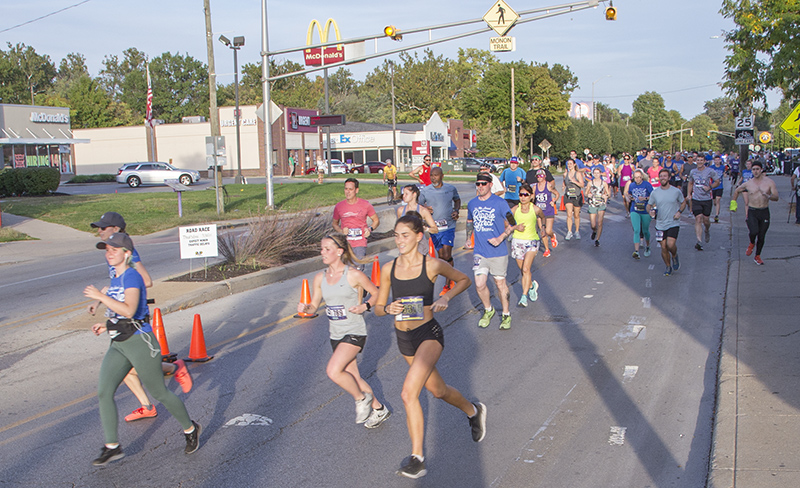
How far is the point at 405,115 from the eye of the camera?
104m

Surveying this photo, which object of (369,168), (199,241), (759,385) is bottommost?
(759,385)

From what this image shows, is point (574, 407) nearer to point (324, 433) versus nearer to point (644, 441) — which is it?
point (644, 441)

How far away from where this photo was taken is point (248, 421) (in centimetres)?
600

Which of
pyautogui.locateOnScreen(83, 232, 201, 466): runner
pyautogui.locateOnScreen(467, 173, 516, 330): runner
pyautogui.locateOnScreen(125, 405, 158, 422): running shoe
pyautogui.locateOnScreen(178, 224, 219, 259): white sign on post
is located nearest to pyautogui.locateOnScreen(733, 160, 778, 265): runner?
pyautogui.locateOnScreen(467, 173, 516, 330): runner

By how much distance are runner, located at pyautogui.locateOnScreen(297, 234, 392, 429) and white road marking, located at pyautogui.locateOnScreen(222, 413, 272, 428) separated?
76 cm

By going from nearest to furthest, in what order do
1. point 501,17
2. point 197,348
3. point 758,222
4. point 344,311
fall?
point 344,311
point 197,348
point 758,222
point 501,17

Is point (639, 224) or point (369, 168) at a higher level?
point (369, 168)

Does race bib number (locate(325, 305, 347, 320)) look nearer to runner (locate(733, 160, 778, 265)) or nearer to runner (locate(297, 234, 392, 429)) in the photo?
runner (locate(297, 234, 392, 429))

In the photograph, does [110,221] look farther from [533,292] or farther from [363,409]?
[533,292]

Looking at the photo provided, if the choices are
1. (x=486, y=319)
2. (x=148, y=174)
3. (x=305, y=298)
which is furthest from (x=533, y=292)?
(x=148, y=174)

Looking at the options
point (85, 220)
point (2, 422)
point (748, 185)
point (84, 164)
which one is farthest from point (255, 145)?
point (2, 422)

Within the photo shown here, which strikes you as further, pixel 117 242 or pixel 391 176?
pixel 391 176

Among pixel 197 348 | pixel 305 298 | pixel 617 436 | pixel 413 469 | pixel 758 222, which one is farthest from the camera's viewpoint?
pixel 758 222

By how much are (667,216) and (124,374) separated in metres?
10.0
